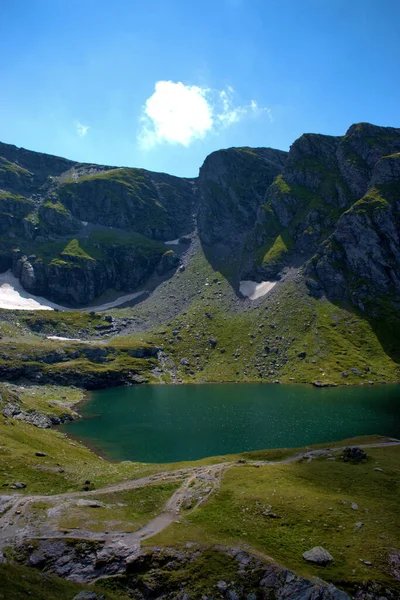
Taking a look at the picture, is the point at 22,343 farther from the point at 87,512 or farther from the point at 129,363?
the point at 87,512

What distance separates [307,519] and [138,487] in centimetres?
1860

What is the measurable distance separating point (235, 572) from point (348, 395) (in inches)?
→ 4742

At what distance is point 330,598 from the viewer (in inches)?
945

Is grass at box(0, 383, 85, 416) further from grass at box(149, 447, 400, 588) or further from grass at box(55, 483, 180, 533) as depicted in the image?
grass at box(149, 447, 400, 588)

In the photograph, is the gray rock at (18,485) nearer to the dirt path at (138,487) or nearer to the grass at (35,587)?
the dirt path at (138,487)

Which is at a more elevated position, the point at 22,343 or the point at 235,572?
the point at 235,572

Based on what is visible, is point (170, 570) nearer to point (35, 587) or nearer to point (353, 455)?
point (35, 587)

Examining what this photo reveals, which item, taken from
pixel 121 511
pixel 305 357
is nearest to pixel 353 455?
pixel 121 511

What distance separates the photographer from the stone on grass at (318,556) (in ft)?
91.9

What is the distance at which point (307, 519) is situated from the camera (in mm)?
33750

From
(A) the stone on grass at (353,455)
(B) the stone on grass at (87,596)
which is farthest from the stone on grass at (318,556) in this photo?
(A) the stone on grass at (353,455)

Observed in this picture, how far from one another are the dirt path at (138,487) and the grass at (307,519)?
1429mm

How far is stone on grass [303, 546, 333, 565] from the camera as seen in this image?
28.0 m

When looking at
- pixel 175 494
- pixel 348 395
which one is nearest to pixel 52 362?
pixel 348 395
